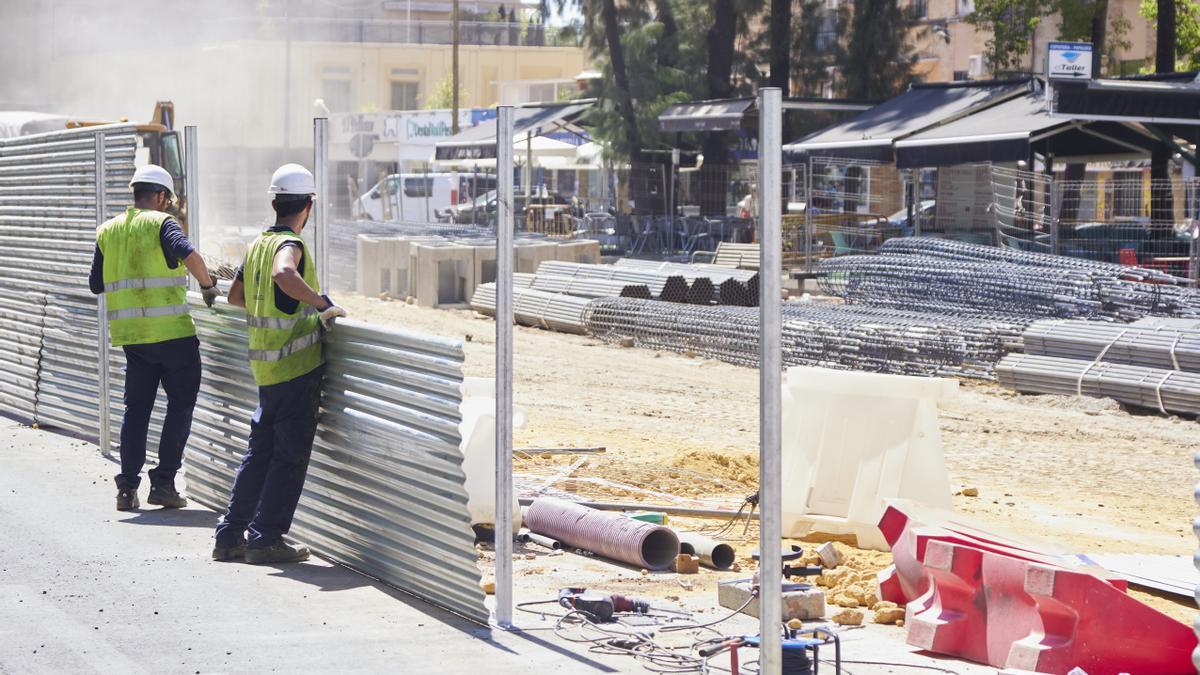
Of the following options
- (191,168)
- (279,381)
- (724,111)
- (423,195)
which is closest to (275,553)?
(279,381)

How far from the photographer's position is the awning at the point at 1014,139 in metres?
25.0

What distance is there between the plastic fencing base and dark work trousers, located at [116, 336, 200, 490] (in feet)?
13.1

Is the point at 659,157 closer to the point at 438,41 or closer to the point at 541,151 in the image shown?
the point at 541,151

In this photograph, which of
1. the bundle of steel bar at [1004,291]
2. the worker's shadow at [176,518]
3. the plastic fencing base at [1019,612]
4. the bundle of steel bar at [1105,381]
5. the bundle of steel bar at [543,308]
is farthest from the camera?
the bundle of steel bar at [543,308]

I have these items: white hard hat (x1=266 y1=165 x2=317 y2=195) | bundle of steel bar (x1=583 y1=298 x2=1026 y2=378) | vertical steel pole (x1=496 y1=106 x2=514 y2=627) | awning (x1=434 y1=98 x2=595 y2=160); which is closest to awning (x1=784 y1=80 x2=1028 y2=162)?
awning (x1=434 y1=98 x2=595 y2=160)

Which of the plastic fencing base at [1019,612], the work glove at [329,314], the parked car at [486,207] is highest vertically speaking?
the parked car at [486,207]

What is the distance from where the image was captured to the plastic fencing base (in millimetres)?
5605

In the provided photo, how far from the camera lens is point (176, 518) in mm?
8531

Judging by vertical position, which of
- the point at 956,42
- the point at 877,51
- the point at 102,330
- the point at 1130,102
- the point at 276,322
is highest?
the point at 956,42

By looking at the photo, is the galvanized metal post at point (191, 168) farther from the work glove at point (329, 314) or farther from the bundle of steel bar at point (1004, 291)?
the bundle of steel bar at point (1004, 291)

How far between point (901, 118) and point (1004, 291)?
441 inches

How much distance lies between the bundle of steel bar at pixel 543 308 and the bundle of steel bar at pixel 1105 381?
23.1ft

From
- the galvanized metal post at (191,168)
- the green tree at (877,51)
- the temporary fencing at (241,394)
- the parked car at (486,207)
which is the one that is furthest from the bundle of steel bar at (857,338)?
the parked car at (486,207)

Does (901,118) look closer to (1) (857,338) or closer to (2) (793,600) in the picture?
(1) (857,338)
